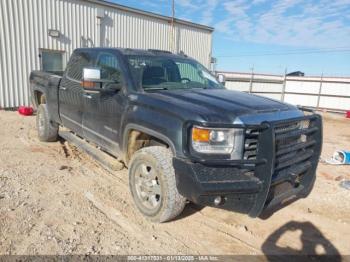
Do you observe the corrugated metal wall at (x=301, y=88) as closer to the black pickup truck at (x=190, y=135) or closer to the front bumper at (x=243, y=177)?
the black pickup truck at (x=190, y=135)

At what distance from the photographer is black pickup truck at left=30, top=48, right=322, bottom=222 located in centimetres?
293

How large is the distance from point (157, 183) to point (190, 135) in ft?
2.80

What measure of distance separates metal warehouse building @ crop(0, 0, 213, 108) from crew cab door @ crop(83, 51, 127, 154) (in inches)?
312

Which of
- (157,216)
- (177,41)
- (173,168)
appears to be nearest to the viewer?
(173,168)

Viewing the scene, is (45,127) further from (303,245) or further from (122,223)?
(303,245)

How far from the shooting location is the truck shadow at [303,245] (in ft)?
10.5

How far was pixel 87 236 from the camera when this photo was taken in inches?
128

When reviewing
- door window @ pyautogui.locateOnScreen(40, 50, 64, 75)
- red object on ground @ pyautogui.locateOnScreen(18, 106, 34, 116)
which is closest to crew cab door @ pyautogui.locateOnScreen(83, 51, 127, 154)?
red object on ground @ pyautogui.locateOnScreen(18, 106, 34, 116)

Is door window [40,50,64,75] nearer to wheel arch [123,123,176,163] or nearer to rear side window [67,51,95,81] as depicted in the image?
rear side window [67,51,95,81]

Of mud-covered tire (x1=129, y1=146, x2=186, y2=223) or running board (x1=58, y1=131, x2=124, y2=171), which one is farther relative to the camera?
running board (x1=58, y1=131, x2=124, y2=171)

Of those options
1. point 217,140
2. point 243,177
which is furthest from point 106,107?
point 243,177

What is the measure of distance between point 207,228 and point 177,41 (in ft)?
45.1

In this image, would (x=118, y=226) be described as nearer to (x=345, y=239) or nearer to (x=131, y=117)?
(x=131, y=117)

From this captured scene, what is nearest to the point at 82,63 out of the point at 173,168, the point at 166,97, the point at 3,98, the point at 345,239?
the point at 166,97
